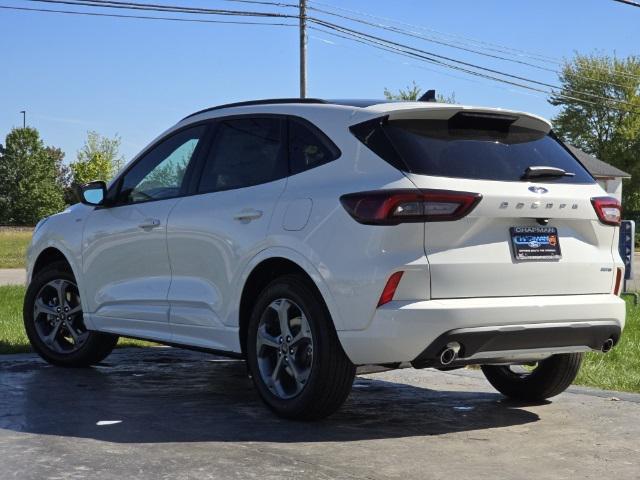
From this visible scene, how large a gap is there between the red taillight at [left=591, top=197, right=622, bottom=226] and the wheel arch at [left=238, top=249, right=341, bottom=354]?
1.60 metres

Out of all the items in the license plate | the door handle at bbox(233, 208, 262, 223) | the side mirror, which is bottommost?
the license plate

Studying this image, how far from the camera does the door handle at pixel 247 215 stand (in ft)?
19.9

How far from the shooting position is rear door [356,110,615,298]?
538cm

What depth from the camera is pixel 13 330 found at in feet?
34.6

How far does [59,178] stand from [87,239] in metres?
111

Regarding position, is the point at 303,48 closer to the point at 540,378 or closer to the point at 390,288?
the point at 540,378

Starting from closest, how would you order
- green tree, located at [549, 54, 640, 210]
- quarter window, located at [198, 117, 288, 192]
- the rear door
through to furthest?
1. the rear door
2. quarter window, located at [198, 117, 288, 192]
3. green tree, located at [549, 54, 640, 210]

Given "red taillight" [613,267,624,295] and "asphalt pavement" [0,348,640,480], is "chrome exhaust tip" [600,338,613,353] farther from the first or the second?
"asphalt pavement" [0,348,640,480]

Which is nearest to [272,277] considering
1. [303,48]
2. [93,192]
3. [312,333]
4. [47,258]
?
[312,333]

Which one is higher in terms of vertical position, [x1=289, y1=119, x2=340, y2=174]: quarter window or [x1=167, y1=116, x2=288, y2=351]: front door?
[x1=289, y1=119, x2=340, y2=174]: quarter window

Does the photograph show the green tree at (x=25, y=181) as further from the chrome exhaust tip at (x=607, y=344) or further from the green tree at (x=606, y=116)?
the chrome exhaust tip at (x=607, y=344)

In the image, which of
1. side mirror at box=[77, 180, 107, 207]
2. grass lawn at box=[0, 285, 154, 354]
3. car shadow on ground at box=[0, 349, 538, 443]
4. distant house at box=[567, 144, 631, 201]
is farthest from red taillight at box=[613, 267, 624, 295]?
distant house at box=[567, 144, 631, 201]

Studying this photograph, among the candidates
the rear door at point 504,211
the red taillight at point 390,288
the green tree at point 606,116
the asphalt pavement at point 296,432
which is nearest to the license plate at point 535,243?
the rear door at point 504,211

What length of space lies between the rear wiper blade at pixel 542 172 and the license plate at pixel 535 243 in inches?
11.8
